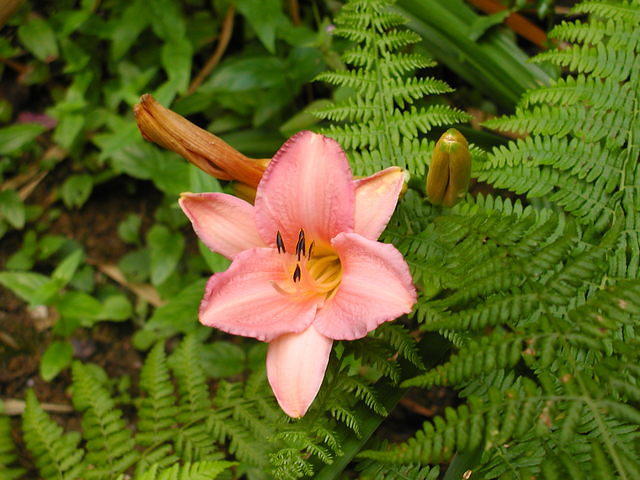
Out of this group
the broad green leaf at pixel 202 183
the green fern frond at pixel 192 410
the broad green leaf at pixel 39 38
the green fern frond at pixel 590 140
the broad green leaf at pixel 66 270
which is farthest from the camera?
the broad green leaf at pixel 39 38

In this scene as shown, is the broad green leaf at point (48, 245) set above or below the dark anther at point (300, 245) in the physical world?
below

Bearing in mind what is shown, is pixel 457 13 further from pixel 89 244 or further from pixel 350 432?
Answer: pixel 89 244

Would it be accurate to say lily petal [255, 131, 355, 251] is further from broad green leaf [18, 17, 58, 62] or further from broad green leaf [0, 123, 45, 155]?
broad green leaf [18, 17, 58, 62]

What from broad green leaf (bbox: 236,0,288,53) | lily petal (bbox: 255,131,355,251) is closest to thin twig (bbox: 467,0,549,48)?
broad green leaf (bbox: 236,0,288,53)

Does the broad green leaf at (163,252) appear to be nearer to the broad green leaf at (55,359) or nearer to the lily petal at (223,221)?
the broad green leaf at (55,359)

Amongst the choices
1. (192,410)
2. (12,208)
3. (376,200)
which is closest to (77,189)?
(12,208)

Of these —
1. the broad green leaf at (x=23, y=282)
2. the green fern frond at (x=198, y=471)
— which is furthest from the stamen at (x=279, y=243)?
the broad green leaf at (x=23, y=282)

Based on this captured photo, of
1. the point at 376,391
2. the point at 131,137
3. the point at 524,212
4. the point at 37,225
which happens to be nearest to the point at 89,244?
the point at 37,225
